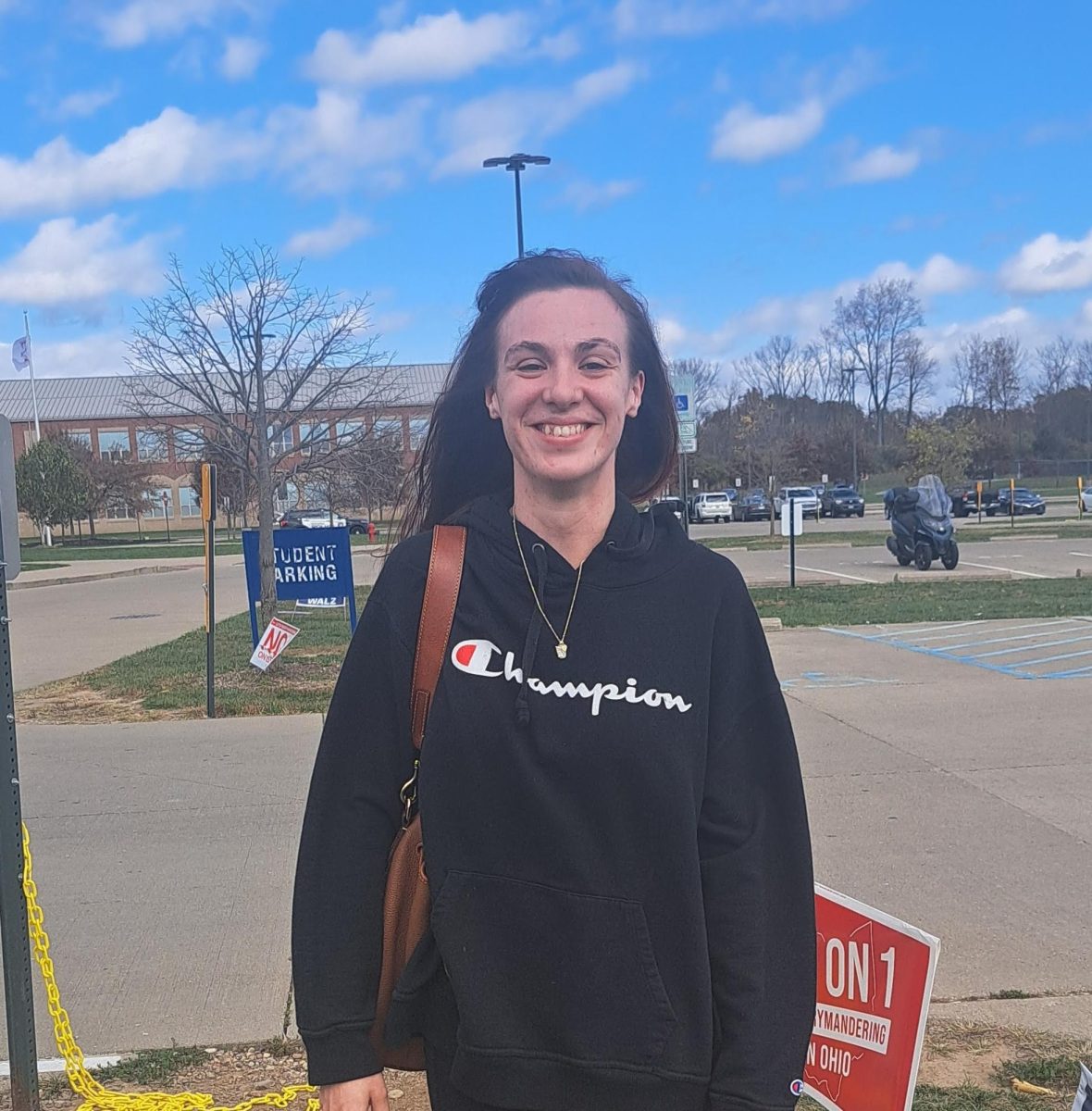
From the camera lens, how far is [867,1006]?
264 cm

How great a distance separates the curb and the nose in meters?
24.0

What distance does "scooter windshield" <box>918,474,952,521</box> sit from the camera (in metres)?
20.7

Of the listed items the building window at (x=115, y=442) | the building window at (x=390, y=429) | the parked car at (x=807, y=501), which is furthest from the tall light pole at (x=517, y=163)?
the building window at (x=115, y=442)

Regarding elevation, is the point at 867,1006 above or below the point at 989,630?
above

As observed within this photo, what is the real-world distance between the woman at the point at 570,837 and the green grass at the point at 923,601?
12242mm

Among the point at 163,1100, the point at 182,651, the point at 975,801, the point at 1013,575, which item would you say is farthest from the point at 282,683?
the point at 1013,575

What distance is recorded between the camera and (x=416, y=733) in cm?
178

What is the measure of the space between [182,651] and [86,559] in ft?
86.7

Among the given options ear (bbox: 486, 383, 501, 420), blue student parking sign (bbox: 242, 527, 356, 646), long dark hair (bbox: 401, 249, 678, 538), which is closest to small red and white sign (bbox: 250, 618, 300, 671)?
blue student parking sign (bbox: 242, 527, 356, 646)

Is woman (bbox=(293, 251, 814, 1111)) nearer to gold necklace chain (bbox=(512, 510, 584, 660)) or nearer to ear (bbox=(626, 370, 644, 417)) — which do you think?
gold necklace chain (bbox=(512, 510, 584, 660))

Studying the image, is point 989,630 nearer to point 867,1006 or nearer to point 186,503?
point 867,1006

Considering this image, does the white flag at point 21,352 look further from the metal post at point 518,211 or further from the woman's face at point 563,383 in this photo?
the woman's face at point 563,383

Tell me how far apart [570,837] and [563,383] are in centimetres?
73

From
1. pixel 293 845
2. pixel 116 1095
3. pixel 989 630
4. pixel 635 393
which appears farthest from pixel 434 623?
pixel 989 630
